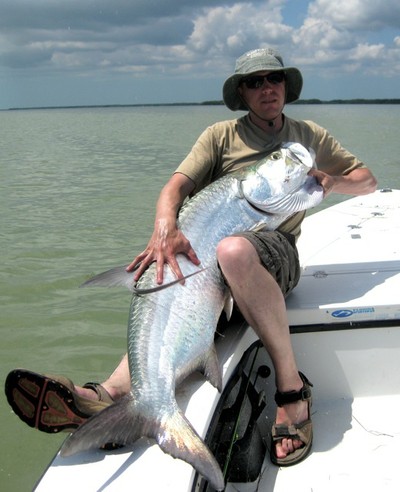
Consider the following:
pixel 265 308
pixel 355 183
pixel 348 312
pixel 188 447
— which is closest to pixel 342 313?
pixel 348 312

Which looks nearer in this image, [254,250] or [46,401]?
[46,401]

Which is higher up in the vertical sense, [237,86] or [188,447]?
[237,86]

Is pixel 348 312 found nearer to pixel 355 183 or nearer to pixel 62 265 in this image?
pixel 355 183

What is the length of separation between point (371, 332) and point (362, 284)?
0.39 meters

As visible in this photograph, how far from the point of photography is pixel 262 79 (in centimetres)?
339

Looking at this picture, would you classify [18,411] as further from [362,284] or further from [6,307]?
[6,307]

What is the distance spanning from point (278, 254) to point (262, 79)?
1.14 meters

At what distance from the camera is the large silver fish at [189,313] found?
83.4 inches

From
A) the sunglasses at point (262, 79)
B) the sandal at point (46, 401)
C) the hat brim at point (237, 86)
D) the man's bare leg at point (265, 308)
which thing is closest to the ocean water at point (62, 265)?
the sandal at point (46, 401)

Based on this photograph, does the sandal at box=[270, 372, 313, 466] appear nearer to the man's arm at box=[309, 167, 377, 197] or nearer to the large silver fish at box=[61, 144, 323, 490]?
the large silver fish at box=[61, 144, 323, 490]

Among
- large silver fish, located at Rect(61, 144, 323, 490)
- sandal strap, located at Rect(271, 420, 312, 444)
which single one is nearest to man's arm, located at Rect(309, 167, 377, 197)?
large silver fish, located at Rect(61, 144, 323, 490)

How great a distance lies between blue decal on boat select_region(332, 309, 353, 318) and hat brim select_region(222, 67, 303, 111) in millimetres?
1389

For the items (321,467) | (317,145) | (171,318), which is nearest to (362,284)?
(317,145)

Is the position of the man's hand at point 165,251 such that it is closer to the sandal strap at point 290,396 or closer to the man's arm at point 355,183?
the sandal strap at point 290,396
